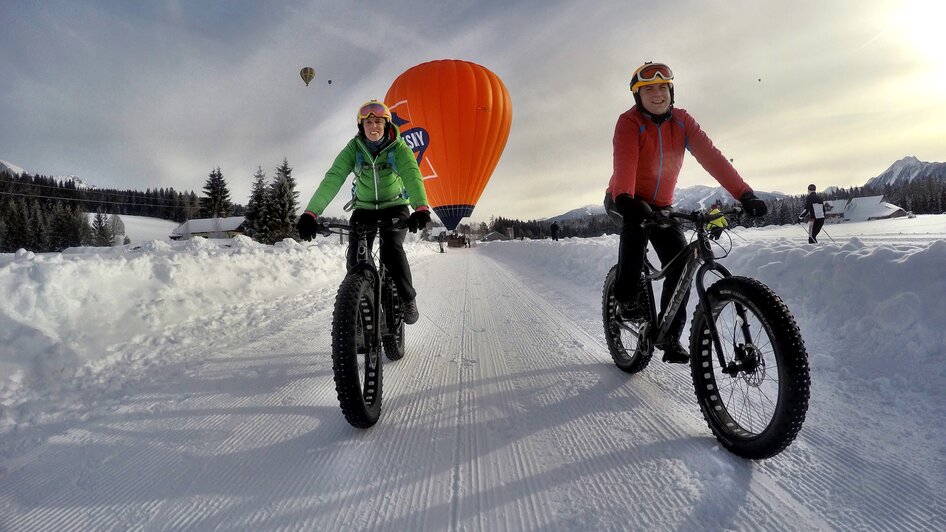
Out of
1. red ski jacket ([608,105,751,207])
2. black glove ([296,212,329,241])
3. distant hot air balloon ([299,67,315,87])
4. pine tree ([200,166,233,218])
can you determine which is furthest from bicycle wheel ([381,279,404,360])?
pine tree ([200,166,233,218])

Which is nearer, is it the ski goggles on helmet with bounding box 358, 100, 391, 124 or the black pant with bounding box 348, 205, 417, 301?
the ski goggles on helmet with bounding box 358, 100, 391, 124

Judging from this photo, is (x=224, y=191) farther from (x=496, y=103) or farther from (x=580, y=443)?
(x=580, y=443)

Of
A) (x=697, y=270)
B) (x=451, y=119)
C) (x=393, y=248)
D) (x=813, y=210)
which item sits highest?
(x=451, y=119)

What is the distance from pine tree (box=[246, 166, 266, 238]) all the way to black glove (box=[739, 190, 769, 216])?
4732 centimetres

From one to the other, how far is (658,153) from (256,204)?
4860 cm

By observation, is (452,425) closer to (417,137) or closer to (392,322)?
(392,322)

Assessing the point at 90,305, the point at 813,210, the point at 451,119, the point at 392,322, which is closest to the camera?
the point at 392,322

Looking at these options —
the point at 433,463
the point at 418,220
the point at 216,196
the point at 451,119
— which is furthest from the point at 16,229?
the point at 433,463

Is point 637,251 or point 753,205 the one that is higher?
point 753,205

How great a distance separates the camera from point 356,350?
6.97 ft

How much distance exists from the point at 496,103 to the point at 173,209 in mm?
118146

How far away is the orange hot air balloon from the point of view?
13.0 metres

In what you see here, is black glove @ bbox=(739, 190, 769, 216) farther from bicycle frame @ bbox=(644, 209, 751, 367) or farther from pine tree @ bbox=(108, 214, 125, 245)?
pine tree @ bbox=(108, 214, 125, 245)

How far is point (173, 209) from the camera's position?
10100 cm
